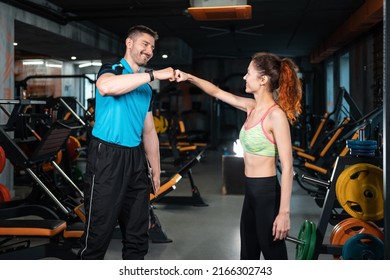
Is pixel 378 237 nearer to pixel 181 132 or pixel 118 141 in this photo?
pixel 118 141

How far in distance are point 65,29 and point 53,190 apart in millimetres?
4829

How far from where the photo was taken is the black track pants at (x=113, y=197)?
6.75 feet

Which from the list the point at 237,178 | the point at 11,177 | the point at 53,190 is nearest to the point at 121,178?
the point at 53,190

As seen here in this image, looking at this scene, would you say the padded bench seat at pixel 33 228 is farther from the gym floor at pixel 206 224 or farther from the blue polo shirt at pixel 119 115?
the blue polo shirt at pixel 119 115

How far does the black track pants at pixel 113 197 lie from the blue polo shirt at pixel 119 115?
4 centimetres

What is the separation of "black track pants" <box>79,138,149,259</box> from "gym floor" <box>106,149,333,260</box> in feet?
3.51

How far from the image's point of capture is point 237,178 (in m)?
5.56

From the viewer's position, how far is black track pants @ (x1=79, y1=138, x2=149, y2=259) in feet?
6.75

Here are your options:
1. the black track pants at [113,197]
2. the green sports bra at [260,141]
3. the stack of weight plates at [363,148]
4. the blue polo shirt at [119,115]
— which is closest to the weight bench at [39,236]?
the black track pants at [113,197]

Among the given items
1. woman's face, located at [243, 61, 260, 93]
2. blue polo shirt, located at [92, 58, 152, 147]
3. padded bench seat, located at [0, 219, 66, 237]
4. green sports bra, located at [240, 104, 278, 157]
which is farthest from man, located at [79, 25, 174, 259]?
padded bench seat, located at [0, 219, 66, 237]

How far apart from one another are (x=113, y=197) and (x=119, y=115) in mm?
395

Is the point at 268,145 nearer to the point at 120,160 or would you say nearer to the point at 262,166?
the point at 262,166

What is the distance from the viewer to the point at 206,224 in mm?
4168

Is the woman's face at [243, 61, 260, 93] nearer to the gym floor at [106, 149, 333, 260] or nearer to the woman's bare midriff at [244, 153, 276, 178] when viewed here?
the woman's bare midriff at [244, 153, 276, 178]
